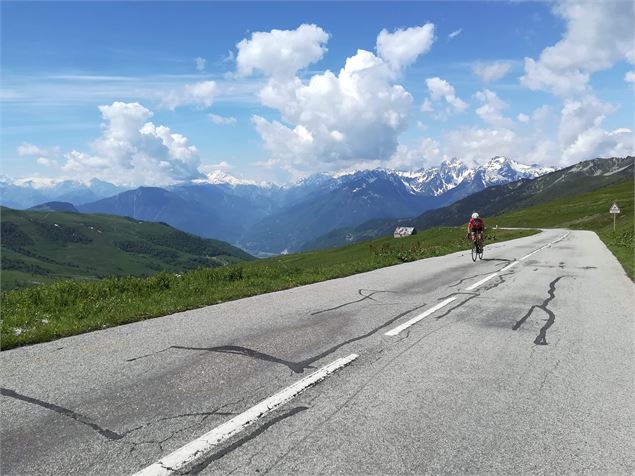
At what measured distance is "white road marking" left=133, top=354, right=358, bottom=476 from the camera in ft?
12.3

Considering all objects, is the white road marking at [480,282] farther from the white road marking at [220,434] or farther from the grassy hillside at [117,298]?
the white road marking at [220,434]

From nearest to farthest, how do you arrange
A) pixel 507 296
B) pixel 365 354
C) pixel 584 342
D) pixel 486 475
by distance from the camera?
pixel 486 475 < pixel 365 354 < pixel 584 342 < pixel 507 296

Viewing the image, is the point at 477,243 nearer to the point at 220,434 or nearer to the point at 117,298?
the point at 117,298

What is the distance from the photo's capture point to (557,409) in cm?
518

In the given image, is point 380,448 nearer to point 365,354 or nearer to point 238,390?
point 238,390

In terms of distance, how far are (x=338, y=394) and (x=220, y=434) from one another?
1580 mm

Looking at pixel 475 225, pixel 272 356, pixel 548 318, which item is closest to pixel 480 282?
pixel 548 318

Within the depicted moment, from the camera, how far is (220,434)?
14.1ft

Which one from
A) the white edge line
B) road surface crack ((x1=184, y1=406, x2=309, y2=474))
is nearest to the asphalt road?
road surface crack ((x1=184, y1=406, x2=309, y2=474))

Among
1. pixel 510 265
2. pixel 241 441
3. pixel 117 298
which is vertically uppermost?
pixel 117 298

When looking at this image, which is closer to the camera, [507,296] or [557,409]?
[557,409]

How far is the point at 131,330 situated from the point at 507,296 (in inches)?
391

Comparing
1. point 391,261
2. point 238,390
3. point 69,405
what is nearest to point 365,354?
point 238,390

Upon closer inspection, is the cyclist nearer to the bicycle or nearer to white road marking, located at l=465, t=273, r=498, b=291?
the bicycle
